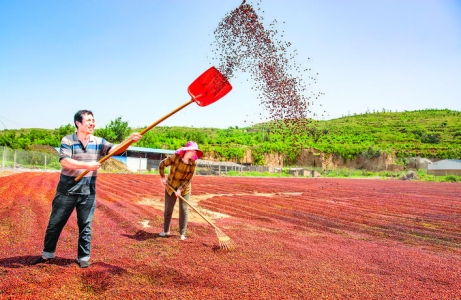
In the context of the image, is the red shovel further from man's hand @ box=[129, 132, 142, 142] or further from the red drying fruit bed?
the red drying fruit bed

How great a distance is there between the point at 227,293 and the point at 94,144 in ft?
6.78

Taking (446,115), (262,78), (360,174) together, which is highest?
(446,115)

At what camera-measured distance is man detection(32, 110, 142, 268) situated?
3688 mm

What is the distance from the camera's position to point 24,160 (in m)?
27.5

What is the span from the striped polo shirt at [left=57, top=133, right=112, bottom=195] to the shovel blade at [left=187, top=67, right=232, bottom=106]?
1.23 metres

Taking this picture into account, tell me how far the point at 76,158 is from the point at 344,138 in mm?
69129

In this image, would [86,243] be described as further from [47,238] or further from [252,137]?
[252,137]

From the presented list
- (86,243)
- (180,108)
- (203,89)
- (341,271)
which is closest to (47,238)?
(86,243)

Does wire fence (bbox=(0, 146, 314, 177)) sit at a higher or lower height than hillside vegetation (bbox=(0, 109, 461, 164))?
lower

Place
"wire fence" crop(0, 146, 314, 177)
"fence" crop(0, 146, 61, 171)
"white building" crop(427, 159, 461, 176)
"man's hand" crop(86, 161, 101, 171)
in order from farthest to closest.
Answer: "white building" crop(427, 159, 461, 176) < "wire fence" crop(0, 146, 314, 177) < "fence" crop(0, 146, 61, 171) < "man's hand" crop(86, 161, 101, 171)

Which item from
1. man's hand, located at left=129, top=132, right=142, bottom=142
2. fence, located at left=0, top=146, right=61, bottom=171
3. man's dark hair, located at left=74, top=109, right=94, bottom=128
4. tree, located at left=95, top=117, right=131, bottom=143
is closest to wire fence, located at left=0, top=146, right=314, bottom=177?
fence, located at left=0, top=146, right=61, bottom=171

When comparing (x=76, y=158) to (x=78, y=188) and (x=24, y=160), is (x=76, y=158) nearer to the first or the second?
(x=78, y=188)

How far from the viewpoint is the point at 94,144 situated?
3.84 m

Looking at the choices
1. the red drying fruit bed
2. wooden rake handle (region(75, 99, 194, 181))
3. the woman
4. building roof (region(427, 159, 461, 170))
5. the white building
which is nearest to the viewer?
the red drying fruit bed
